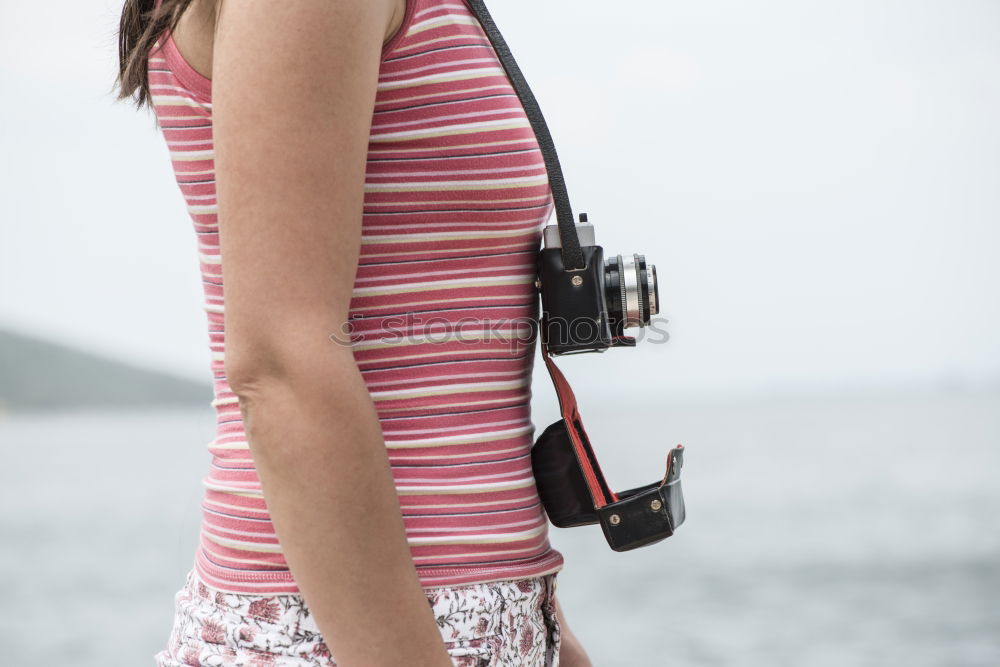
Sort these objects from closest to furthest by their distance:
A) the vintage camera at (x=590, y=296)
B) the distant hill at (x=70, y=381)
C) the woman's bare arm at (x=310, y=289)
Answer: the woman's bare arm at (x=310, y=289) < the vintage camera at (x=590, y=296) < the distant hill at (x=70, y=381)

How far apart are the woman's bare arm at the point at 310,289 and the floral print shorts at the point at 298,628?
69mm

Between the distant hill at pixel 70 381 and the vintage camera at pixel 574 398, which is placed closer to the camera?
the vintage camera at pixel 574 398

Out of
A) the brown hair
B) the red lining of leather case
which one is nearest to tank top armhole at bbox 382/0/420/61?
the brown hair

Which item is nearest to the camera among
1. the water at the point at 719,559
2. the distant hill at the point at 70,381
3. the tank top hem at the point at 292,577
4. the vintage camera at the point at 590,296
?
the tank top hem at the point at 292,577

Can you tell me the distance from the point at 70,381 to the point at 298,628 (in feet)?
120

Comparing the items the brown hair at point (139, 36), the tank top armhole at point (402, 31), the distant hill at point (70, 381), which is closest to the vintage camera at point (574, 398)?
the tank top armhole at point (402, 31)

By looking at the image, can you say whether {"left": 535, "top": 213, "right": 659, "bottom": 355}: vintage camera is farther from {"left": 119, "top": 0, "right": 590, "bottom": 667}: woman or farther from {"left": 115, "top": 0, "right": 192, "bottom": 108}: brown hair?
{"left": 115, "top": 0, "right": 192, "bottom": 108}: brown hair

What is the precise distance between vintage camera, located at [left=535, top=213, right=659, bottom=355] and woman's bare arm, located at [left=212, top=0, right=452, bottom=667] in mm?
213

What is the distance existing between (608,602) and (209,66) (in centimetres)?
731

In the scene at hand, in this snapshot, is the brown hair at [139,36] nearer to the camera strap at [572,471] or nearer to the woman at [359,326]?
the woman at [359,326]

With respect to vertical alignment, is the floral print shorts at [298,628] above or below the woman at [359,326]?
below

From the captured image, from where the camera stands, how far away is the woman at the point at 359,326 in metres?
0.55

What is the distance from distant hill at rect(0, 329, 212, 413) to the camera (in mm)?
32438

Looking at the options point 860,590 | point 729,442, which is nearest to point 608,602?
point 860,590
